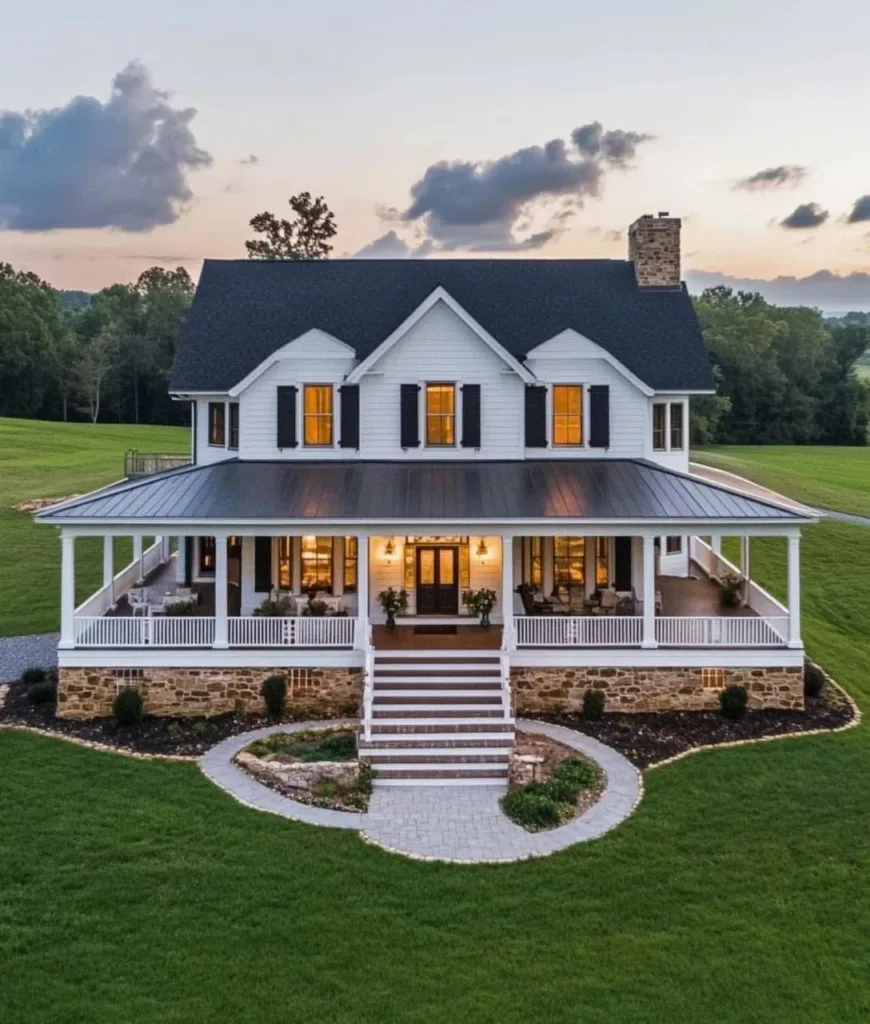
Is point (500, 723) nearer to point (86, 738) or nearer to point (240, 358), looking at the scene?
point (86, 738)

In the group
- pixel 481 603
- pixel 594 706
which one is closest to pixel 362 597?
pixel 481 603

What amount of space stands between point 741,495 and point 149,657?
13.4 meters

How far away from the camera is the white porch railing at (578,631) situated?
16.8 metres

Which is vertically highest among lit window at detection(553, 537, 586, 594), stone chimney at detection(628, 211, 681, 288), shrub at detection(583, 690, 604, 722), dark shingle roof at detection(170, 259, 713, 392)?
stone chimney at detection(628, 211, 681, 288)

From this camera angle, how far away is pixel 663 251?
23469mm

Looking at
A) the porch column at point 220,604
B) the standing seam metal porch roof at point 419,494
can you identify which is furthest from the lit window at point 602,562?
the porch column at point 220,604

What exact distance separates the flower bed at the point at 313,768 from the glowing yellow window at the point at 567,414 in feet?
31.5

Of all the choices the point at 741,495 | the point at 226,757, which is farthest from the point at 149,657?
the point at 741,495

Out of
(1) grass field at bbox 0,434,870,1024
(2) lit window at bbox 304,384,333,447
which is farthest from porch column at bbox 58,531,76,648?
Answer: (2) lit window at bbox 304,384,333,447

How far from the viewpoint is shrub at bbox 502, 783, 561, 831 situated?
1202cm

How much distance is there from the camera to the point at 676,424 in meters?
21.8

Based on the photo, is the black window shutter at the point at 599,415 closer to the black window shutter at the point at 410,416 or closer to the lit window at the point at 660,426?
the lit window at the point at 660,426

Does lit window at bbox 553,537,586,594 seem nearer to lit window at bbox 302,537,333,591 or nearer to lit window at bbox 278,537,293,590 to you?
lit window at bbox 302,537,333,591

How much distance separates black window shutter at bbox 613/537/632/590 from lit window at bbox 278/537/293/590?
26.7ft
